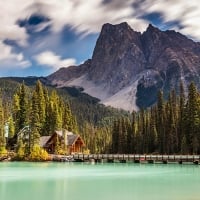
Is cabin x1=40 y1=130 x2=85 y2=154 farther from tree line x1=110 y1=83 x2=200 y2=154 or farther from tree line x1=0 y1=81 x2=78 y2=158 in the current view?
tree line x1=110 y1=83 x2=200 y2=154

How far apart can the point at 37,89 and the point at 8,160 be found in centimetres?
2699

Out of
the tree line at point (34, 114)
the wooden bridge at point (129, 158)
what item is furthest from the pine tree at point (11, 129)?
the wooden bridge at point (129, 158)

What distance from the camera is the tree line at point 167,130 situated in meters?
92.6

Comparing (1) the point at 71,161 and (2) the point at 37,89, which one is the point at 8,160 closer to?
(1) the point at 71,161

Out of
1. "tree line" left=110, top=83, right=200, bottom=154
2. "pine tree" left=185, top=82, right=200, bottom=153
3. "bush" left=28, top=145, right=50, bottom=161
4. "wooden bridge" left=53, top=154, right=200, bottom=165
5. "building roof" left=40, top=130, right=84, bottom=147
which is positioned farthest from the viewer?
"building roof" left=40, top=130, right=84, bottom=147

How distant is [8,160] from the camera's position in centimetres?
8275

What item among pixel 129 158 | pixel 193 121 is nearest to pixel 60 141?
pixel 129 158

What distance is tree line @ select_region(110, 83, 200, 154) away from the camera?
92562 millimetres

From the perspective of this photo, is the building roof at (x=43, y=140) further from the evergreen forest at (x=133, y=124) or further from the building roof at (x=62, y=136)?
the evergreen forest at (x=133, y=124)

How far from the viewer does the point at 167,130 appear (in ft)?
343

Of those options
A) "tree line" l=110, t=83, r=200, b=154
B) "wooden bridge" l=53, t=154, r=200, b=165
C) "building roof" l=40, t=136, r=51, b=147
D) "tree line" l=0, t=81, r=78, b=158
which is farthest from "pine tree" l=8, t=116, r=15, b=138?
"tree line" l=110, t=83, r=200, b=154

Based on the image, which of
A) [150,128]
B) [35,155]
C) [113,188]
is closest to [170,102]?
[150,128]

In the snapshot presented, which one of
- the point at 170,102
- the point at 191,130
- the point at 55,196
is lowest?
the point at 55,196

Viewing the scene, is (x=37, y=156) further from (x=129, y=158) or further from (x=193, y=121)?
(x=193, y=121)
